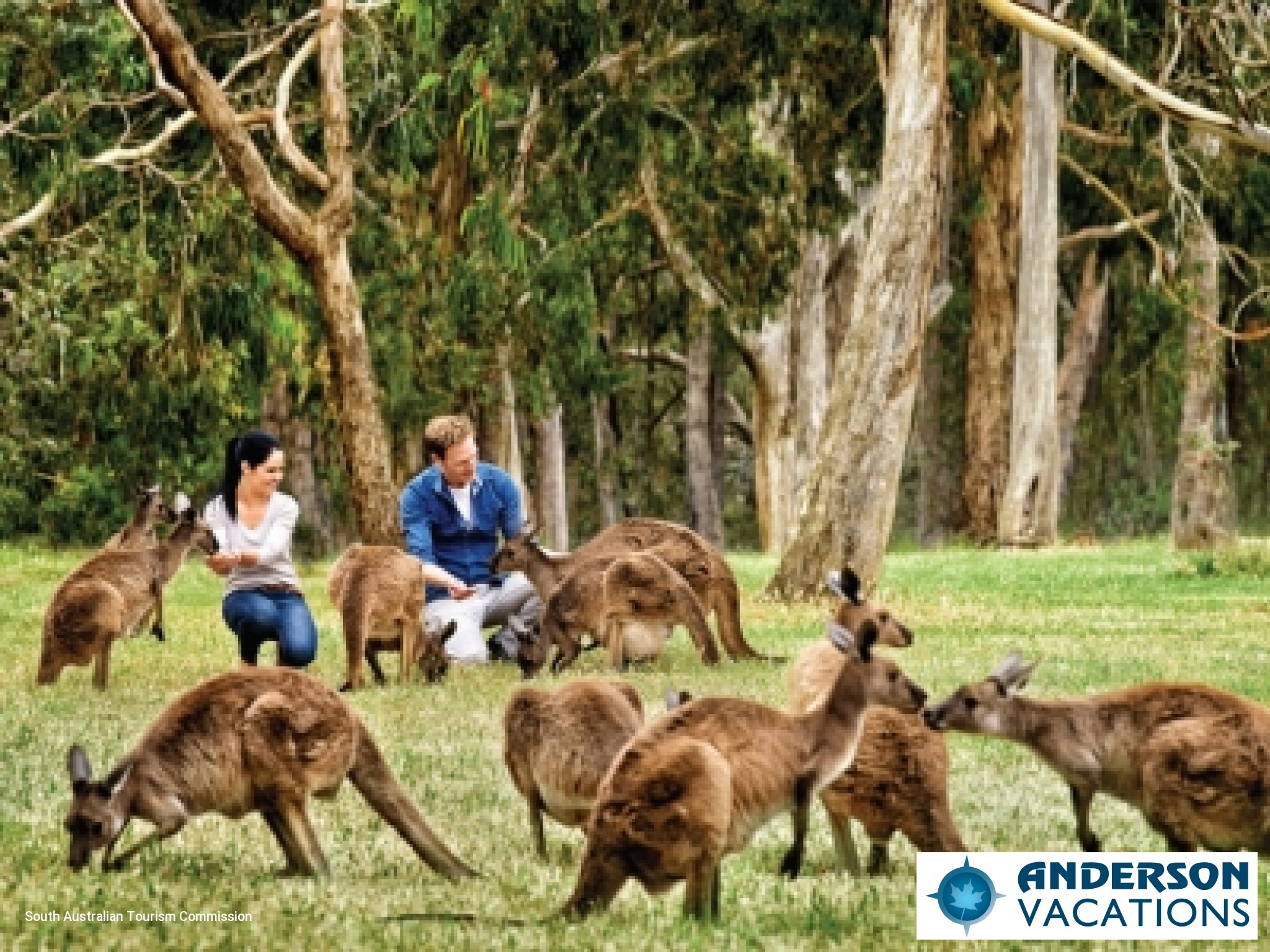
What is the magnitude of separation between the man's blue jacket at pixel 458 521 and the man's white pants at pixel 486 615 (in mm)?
119

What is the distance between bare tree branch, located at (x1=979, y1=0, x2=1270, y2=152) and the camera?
15.3 m

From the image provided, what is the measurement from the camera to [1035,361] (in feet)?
87.0

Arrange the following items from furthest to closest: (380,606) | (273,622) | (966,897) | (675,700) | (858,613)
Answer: (380,606) < (273,622) < (858,613) < (675,700) < (966,897)

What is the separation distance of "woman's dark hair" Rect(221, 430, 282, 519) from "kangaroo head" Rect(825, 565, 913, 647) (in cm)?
287

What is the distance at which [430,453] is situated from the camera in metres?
12.9

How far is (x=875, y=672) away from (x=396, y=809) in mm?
1401

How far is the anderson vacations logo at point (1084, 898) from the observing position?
6391mm

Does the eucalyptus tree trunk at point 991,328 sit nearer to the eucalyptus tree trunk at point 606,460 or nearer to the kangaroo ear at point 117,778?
the eucalyptus tree trunk at point 606,460

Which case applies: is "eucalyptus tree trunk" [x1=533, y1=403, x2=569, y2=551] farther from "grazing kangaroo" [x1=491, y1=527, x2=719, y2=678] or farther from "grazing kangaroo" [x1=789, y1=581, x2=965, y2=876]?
"grazing kangaroo" [x1=789, y1=581, x2=965, y2=876]

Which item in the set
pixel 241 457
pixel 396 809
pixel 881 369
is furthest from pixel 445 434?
pixel 396 809

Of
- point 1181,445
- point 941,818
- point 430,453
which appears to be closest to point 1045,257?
point 1181,445

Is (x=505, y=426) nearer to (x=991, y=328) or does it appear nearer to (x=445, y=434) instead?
(x=991, y=328)

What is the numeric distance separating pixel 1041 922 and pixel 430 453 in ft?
22.6

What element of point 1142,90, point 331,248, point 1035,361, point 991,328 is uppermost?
point 1142,90
